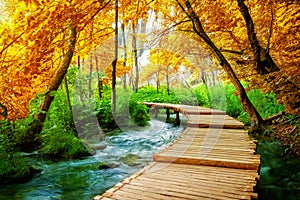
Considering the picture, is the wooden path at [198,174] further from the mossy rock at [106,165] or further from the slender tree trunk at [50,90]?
the slender tree trunk at [50,90]

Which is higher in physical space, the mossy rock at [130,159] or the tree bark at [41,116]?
the tree bark at [41,116]

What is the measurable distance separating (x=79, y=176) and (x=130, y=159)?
1.58m

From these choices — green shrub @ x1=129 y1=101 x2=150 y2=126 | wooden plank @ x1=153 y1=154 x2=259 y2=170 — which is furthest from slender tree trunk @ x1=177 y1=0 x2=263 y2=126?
green shrub @ x1=129 y1=101 x2=150 y2=126

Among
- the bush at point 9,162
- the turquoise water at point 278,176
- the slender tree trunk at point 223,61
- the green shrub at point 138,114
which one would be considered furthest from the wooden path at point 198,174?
the green shrub at point 138,114

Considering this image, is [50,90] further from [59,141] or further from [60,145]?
[60,145]

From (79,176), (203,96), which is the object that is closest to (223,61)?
(79,176)

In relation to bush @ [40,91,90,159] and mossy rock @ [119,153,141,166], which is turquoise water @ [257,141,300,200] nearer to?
mossy rock @ [119,153,141,166]

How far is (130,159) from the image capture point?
6379 mm

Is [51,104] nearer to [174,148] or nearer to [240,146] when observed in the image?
[174,148]

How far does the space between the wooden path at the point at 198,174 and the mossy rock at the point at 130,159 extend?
1600 millimetres

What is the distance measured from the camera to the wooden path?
8.87ft

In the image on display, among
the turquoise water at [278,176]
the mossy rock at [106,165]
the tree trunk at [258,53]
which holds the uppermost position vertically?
the tree trunk at [258,53]

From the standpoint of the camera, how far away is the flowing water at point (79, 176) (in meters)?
4.30

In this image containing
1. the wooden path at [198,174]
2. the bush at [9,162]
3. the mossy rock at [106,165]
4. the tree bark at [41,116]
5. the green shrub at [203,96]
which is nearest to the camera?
the wooden path at [198,174]
